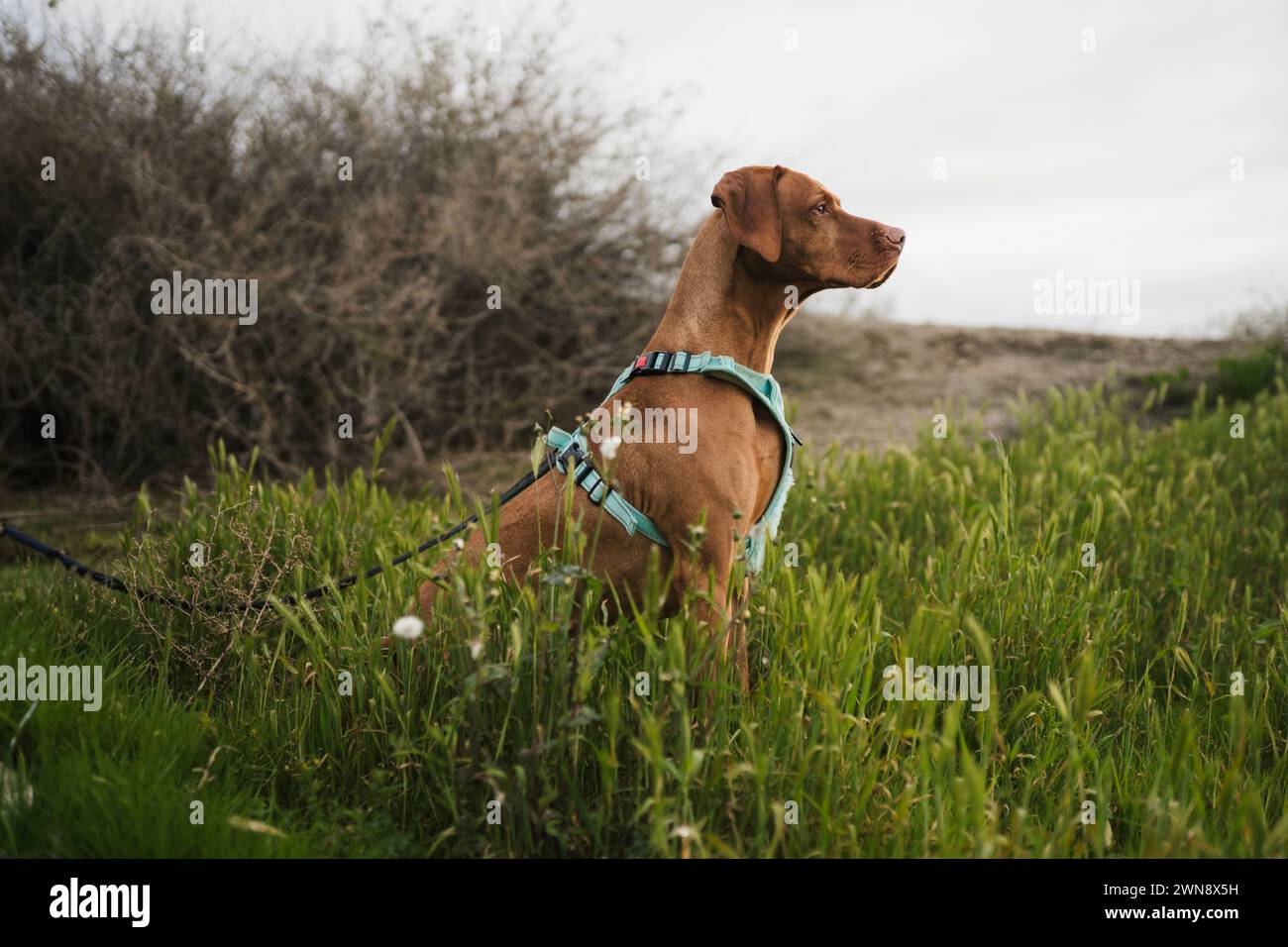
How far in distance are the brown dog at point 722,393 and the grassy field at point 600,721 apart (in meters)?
0.19

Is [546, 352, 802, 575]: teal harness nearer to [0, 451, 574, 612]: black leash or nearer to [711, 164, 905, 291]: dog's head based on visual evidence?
[0, 451, 574, 612]: black leash

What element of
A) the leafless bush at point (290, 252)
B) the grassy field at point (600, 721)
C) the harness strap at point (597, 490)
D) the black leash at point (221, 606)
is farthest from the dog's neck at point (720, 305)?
the leafless bush at point (290, 252)

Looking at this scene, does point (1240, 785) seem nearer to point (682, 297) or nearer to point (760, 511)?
point (760, 511)

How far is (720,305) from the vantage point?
2781mm

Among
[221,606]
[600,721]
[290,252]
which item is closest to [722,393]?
[600,721]

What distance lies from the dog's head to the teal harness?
0.33 meters

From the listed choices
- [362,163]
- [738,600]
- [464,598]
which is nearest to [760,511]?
[738,600]

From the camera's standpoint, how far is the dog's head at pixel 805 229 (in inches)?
107

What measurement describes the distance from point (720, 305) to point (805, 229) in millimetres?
321

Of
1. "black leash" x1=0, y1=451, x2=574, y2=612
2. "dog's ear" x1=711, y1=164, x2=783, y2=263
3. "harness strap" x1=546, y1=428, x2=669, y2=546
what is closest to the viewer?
"harness strap" x1=546, y1=428, x2=669, y2=546

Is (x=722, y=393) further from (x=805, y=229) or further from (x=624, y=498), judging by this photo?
(x=805, y=229)

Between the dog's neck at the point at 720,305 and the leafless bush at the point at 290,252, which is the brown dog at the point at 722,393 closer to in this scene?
the dog's neck at the point at 720,305

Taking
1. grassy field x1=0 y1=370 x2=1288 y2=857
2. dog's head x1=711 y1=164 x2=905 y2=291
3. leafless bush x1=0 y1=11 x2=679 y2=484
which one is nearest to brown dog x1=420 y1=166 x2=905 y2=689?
dog's head x1=711 y1=164 x2=905 y2=291

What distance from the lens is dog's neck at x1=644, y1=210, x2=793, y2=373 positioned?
2.78 meters
